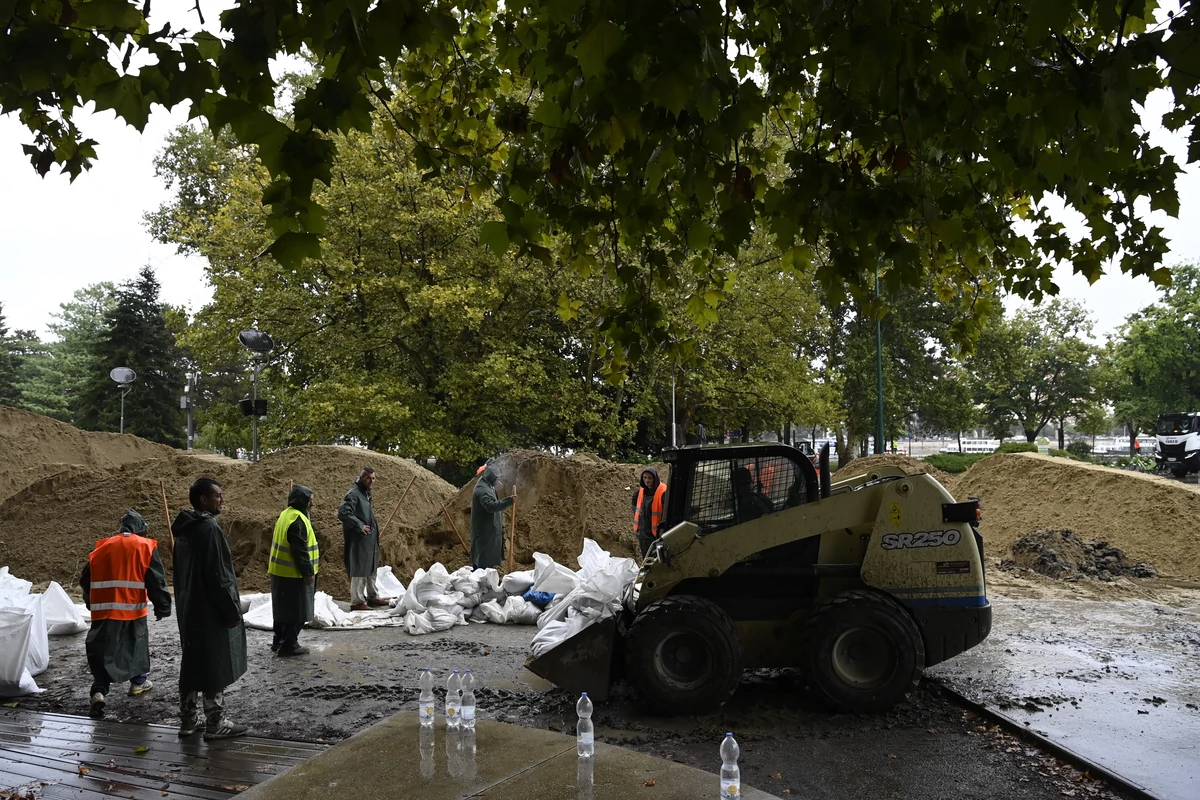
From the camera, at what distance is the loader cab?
705 cm

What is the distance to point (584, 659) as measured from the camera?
6.57 m

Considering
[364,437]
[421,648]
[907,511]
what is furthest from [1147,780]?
[364,437]

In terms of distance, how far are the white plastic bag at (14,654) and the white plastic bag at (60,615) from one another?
2.43 meters

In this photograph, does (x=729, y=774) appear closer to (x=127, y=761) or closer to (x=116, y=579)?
(x=127, y=761)

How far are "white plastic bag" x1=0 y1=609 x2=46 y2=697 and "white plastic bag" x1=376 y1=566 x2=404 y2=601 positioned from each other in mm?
4728

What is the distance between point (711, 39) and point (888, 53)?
0.72m

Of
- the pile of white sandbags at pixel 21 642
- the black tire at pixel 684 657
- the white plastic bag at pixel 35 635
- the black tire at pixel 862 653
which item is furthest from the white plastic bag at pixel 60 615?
the black tire at pixel 862 653

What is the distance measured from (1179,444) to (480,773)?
33.5 m

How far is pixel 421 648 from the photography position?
352 inches

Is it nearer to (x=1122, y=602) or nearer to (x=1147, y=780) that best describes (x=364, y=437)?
(x=1122, y=602)

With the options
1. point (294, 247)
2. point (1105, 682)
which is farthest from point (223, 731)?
point (1105, 682)

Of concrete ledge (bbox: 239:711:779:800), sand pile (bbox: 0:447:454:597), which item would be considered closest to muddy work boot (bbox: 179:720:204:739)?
concrete ledge (bbox: 239:711:779:800)

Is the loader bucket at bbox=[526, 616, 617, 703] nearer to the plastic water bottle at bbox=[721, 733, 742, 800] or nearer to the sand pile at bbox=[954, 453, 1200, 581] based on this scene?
the plastic water bottle at bbox=[721, 733, 742, 800]

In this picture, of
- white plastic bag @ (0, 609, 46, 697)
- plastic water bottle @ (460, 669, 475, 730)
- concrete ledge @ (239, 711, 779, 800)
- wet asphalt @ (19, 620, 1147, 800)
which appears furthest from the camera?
white plastic bag @ (0, 609, 46, 697)
